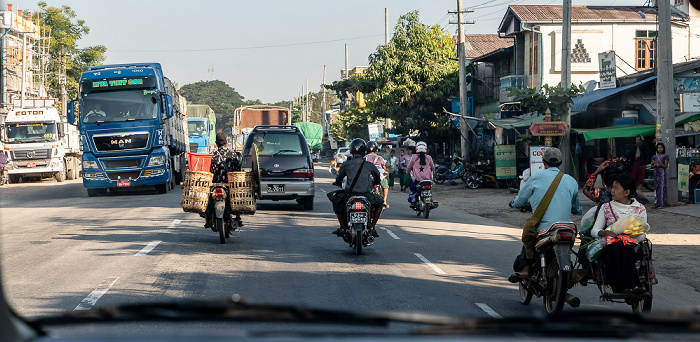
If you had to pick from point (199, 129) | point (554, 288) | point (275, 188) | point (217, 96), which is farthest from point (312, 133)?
point (217, 96)

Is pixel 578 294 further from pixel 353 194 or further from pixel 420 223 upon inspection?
pixel 420 223

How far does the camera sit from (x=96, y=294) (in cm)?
742

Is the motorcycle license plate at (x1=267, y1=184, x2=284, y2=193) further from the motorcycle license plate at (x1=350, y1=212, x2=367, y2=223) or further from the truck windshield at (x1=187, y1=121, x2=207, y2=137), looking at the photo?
the truck windshield at (x1=187, y1=121, x2=207, y2=137)

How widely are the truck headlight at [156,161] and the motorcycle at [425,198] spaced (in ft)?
32.9

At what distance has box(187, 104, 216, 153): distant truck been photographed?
146ft

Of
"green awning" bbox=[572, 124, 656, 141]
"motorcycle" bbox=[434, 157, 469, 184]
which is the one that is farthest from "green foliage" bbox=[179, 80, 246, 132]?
"green awning" bbox=[572, 124, 656, 141]

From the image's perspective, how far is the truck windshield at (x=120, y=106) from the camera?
23.1 meters

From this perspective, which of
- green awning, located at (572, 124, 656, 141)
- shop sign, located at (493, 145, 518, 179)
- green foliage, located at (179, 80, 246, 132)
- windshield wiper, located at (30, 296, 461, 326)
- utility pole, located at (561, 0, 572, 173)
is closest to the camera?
windshield wiper, located at (30, 296, 461, 326)

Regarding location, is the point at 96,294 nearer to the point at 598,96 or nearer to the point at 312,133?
the point at 598,96

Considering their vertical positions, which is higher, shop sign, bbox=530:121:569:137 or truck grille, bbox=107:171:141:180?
shop sign, bbox=530:121:569:137

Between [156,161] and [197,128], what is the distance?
22072 millimetres

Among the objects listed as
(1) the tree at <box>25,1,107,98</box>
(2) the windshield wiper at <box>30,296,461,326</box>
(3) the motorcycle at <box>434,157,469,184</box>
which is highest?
(1) the tree at <box>25,1,107,98</box>

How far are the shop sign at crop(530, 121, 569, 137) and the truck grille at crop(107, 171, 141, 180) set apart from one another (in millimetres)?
12240

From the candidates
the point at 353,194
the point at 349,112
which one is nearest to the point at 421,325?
the point at 353,194
